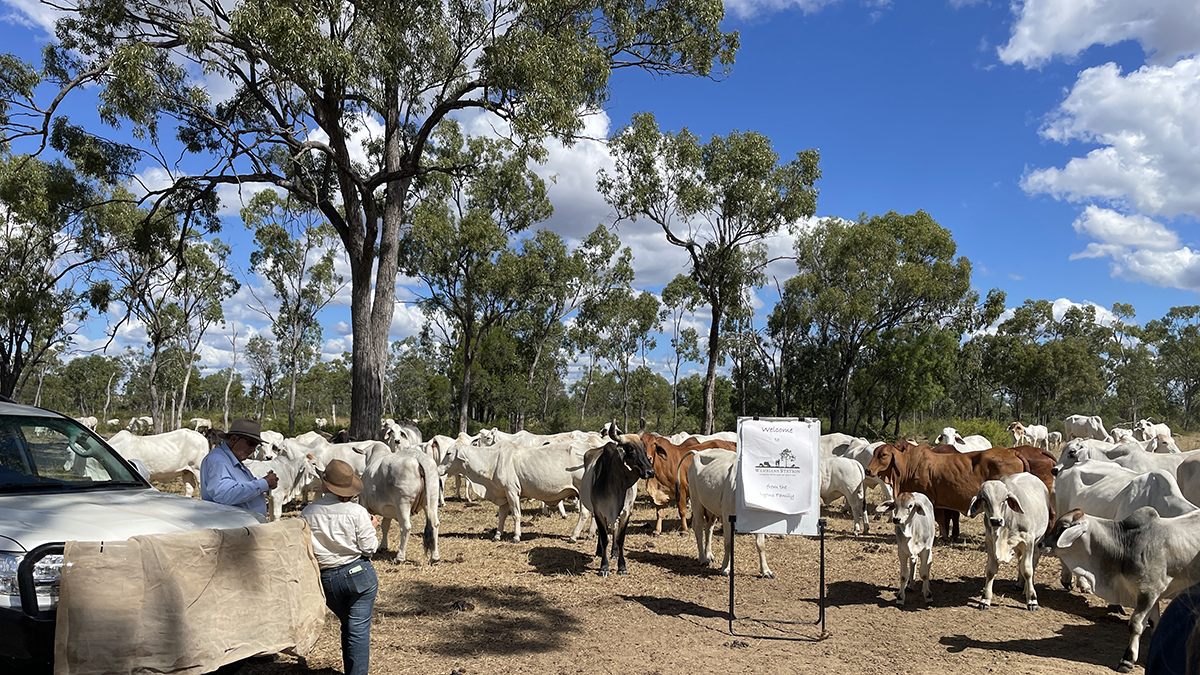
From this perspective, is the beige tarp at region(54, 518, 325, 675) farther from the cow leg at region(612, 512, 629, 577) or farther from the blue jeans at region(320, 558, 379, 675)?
the cow leg at region(612, 512, 629, 577)

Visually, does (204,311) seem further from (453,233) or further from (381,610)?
(381,610)

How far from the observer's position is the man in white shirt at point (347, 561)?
17.4 ft

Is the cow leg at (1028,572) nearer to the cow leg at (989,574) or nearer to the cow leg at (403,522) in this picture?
the cow leg at (989,574)

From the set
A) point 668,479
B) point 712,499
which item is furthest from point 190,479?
point 712,499

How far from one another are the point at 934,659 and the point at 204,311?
42.8 metres

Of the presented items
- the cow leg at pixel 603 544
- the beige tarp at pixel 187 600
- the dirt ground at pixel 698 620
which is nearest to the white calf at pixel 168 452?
the dirt ground at pixel 698 620

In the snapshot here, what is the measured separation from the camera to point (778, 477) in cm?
797

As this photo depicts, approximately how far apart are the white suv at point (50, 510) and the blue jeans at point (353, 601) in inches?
32.6

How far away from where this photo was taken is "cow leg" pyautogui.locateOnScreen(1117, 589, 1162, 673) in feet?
21.7

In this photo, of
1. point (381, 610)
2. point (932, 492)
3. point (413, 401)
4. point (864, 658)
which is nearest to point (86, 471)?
point (381, 610)

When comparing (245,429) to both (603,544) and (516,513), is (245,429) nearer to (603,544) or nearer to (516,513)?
(603,544)

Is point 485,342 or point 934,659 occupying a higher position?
point 485,342

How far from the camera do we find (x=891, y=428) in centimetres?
5078

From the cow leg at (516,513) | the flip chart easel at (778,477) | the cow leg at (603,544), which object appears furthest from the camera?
the cow leg at (516,513)
